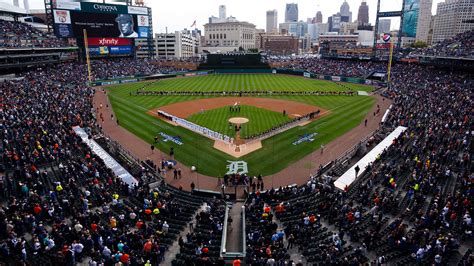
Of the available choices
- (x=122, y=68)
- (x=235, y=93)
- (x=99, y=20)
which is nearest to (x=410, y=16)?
(x=235, y=93)

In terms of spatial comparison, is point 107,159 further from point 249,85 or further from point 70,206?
point 249,85

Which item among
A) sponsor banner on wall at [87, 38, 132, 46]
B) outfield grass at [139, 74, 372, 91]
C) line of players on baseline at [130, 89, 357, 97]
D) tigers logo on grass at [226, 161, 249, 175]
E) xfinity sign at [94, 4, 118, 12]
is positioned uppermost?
xfinity sign at [94, 4, 118, 12]

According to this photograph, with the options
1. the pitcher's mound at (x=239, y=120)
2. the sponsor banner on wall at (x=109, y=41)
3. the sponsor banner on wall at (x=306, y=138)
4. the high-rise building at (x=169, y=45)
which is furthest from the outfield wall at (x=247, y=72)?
the high-rise building at (x=169, y=45)

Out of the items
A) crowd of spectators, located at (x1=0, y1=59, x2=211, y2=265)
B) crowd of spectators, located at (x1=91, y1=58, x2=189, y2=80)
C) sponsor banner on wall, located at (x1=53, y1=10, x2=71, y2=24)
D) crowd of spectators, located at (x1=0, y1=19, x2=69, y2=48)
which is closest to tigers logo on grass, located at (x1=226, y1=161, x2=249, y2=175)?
crowd of spectators, located at (x1=0, y1=59, x2=211, y2=265)

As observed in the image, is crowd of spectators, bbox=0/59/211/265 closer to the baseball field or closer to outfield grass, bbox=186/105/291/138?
the baseball field

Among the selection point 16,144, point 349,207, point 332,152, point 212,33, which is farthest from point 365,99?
point 212,33

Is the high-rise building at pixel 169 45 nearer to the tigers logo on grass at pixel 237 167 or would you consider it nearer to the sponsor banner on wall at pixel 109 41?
the sponsor banner on wall at pixel 109 41
